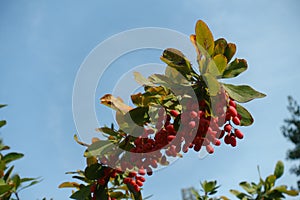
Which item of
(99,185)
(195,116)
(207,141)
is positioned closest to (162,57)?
(195,116)

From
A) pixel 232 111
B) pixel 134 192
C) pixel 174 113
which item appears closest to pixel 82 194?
pixel 134 192

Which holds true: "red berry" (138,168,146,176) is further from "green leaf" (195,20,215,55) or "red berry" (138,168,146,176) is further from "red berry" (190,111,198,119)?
"green leaf" (195,20,215,55)

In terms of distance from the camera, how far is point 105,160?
6.38 ft

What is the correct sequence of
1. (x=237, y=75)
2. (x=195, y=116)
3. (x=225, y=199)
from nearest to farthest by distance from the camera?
(x=195, y=116) < (x=237, y=75) < (x=225, y=199)

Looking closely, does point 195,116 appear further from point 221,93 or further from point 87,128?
point 87,128

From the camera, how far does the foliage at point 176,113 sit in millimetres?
1711

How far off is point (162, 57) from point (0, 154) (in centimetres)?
158

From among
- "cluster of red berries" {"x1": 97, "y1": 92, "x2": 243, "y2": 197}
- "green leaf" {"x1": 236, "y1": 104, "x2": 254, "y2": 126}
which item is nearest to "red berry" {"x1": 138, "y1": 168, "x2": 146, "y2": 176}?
"cluster of red berries" {"x1": 97, "y1": 92, "x2": 243, "y2": 197}

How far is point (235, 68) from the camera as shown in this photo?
1770 millimetres

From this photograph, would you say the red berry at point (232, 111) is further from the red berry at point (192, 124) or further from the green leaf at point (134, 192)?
the green leaf at point (134, 192)

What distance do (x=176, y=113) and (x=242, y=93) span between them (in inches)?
13.0

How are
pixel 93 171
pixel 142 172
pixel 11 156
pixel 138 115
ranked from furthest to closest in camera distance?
1. pixel 11 156
2. pixel 142 172
3. pixel 93 171
4. pixel 138 115

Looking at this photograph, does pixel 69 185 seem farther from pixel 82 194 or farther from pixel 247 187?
pixel 247 187

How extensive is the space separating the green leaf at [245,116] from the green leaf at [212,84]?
0.30 m
